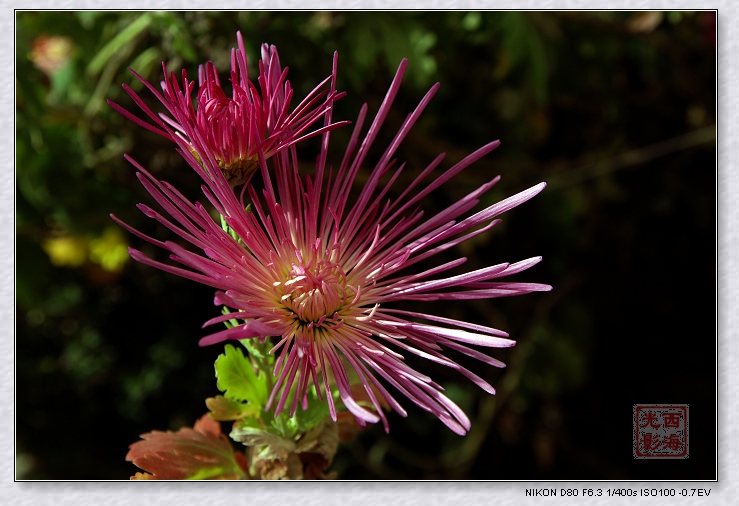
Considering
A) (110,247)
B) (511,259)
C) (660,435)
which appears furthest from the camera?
(511,259)

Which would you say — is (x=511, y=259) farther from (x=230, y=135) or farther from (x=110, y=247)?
(x=230, y=135)

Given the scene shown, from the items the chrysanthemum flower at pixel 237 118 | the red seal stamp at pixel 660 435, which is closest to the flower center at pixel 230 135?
the chrysanthemum flower at pixel 237 118

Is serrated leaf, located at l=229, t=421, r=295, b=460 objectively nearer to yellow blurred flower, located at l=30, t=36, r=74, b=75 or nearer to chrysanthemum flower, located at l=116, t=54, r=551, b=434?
chrysanthemum flower, located at l=116, t=54, r=551, b=434

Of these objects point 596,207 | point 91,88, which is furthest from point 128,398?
point 596,207

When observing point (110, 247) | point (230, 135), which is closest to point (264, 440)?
point (230, 135)

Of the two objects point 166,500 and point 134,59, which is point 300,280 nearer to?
point 166,500
